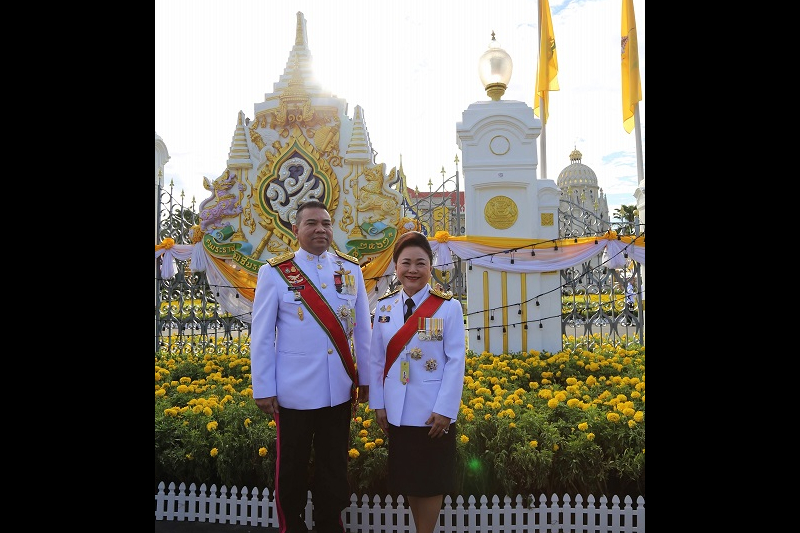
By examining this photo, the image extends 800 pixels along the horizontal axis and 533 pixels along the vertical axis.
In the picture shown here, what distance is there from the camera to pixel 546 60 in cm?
760

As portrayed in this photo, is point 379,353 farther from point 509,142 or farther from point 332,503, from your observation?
point 509,142

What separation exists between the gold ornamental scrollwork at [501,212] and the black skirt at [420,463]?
3.93 m

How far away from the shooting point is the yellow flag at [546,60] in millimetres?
7602

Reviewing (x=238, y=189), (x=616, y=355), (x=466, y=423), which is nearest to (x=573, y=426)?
(x=466, y=423)

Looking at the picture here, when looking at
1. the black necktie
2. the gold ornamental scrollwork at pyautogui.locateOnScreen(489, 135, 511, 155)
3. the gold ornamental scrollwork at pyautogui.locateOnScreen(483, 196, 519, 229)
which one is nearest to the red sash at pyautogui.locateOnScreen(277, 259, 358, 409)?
the black necktie

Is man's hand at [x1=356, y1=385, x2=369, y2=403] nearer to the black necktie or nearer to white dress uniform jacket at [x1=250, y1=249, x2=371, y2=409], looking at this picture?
white dress uniform jacket at [x1=250, y1=249, x2=371, y2=409]

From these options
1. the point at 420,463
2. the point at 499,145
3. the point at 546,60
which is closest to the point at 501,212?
the point at 499,145

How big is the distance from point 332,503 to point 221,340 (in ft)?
17.0

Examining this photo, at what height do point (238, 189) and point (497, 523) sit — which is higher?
point (238, 189)

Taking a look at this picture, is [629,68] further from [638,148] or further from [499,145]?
[499,145]

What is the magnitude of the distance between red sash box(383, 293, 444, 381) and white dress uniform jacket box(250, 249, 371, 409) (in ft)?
0.89

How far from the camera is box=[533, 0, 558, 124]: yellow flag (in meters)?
7.60

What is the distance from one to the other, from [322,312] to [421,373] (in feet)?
2.05

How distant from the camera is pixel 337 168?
6359mm
